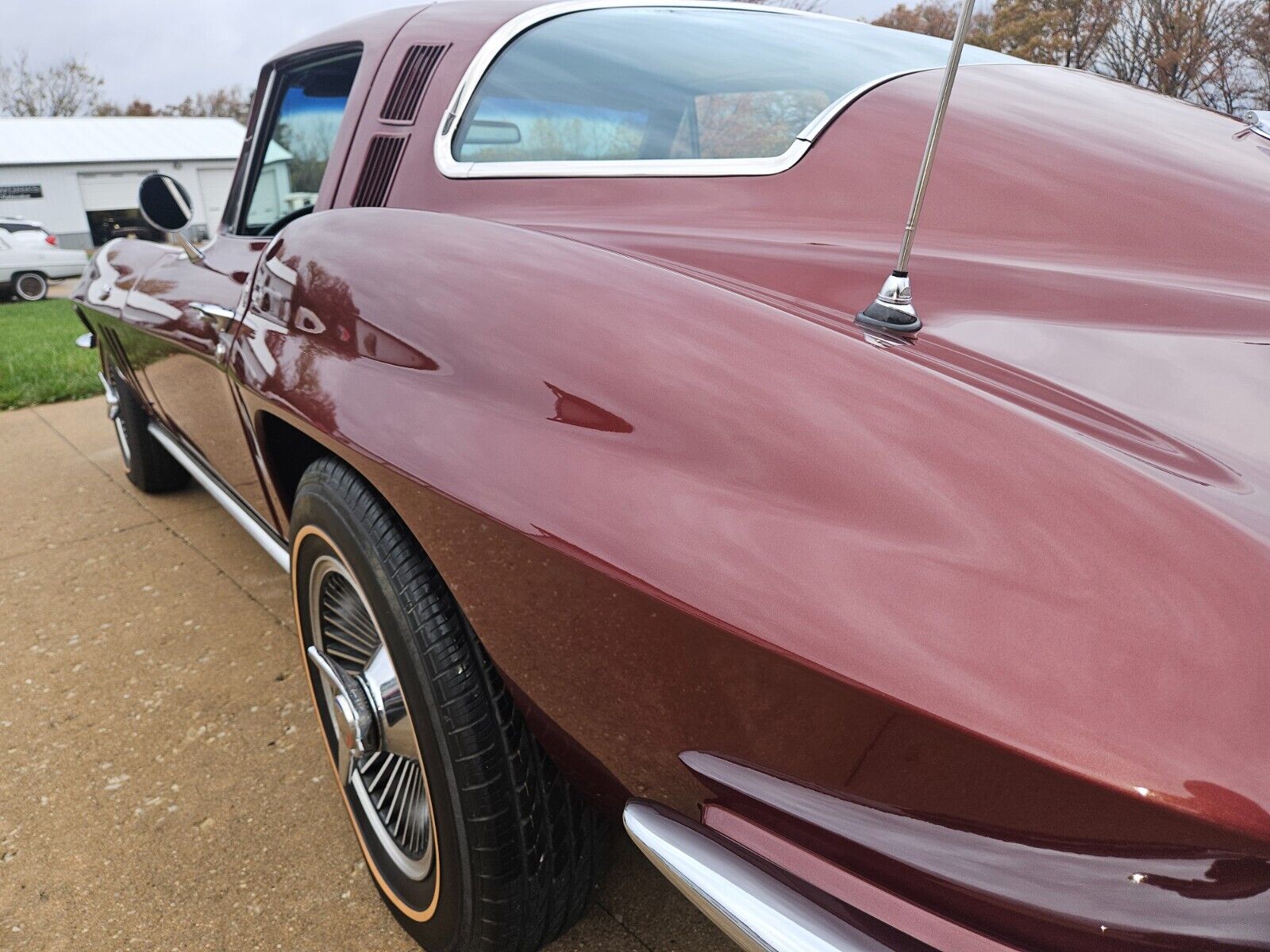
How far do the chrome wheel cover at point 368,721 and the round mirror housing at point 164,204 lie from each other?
1.68m

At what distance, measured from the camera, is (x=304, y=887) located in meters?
1.88

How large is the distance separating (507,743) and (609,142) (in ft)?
3.84

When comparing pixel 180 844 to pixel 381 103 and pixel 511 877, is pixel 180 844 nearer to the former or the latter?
pixel 511 877

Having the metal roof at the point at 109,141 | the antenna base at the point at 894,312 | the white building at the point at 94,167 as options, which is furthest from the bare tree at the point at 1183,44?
the metal roof at the point at 109,141

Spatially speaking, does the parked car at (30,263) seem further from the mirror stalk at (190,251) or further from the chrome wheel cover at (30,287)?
the mirror stalk at (190,251)

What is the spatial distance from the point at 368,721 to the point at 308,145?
1723mm

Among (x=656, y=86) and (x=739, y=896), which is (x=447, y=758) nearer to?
(x=739, y=896)

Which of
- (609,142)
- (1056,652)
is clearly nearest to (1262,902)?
(1056,652)

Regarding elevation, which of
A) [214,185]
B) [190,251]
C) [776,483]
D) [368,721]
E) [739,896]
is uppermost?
[776,483]

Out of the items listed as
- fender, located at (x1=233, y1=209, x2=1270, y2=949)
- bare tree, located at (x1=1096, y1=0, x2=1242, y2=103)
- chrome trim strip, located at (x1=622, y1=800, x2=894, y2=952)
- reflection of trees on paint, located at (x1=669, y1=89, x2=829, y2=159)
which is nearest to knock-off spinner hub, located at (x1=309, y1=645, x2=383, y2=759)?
fender, located at (x1=233, y1=209, x2=1270, y2=949)

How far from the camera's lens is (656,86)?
1.92 meters

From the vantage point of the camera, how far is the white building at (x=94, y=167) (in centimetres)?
3144

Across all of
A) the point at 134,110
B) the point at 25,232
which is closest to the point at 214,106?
the point at 134,110

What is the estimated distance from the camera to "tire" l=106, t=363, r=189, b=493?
3814 mm
